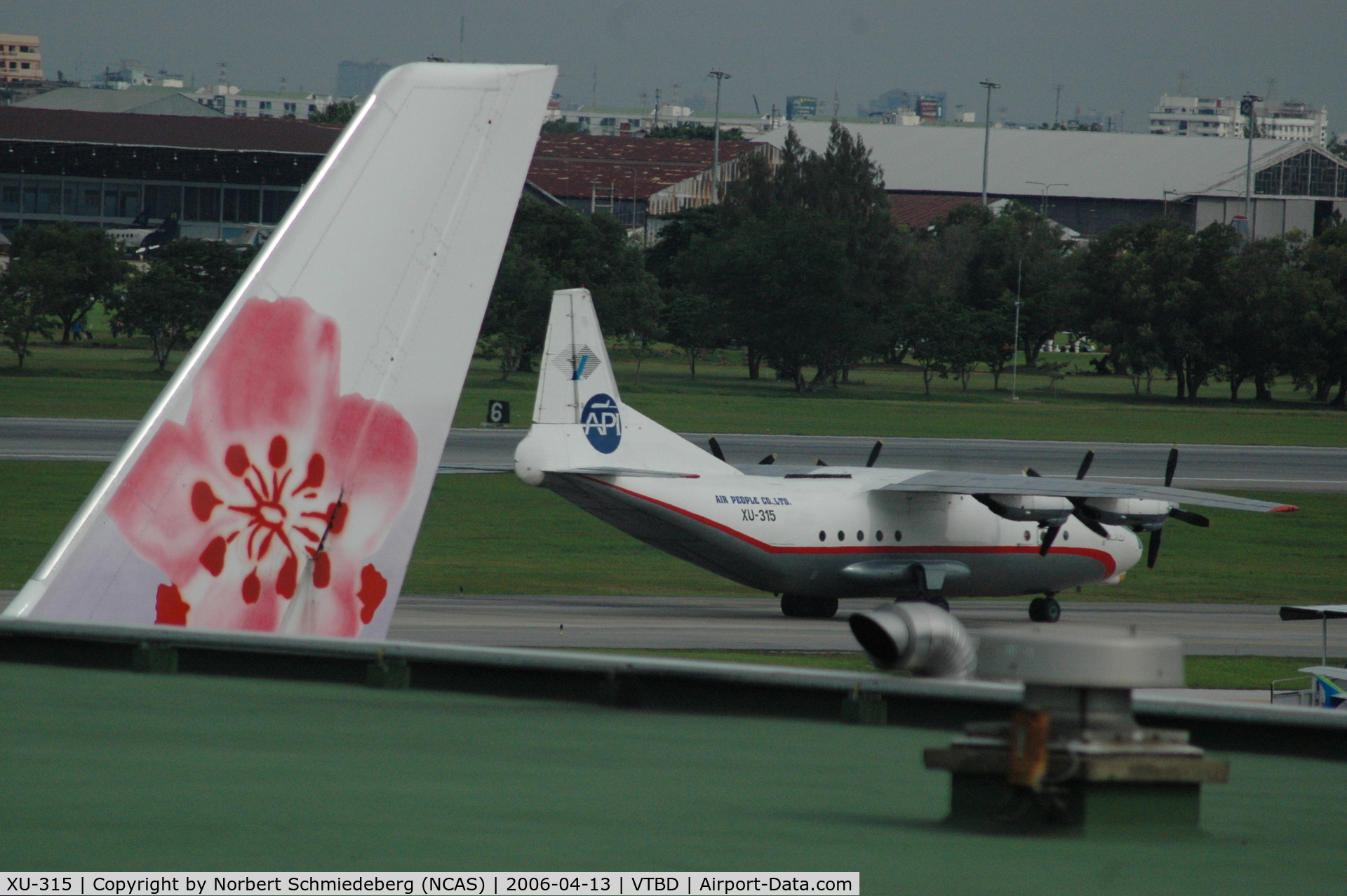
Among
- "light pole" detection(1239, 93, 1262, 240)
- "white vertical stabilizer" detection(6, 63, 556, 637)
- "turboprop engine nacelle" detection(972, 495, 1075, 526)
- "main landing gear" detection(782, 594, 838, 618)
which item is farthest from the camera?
"light pole" detection(1239, 93, 1262, 240)

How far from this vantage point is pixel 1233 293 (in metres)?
127

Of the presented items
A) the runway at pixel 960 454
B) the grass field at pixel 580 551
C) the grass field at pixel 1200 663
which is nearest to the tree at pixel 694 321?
the runway at pixel 960 454

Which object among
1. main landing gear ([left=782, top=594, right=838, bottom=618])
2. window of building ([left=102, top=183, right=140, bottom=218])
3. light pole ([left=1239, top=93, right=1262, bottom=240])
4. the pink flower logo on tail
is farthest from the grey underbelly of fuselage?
light pole ([left=1239, top=93, right=1262, bottom=240])

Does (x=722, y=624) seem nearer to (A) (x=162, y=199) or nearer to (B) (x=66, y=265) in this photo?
(B) (x=66, y=265)

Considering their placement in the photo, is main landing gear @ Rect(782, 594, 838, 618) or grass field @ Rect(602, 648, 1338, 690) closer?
grass field @ Rect(602, 648, 1338, 690)

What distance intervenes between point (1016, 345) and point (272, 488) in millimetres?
120456

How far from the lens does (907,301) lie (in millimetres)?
145125

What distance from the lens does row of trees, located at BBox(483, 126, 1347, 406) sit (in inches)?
4916

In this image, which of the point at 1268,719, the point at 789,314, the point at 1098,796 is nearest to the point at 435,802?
the point at 1098,796

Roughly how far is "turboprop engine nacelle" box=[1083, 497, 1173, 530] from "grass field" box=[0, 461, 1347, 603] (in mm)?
8911

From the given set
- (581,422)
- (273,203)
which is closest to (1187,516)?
(581,422)

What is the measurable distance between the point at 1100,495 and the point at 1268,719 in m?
33.9

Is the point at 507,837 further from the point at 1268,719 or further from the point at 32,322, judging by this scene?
the point at 32,322

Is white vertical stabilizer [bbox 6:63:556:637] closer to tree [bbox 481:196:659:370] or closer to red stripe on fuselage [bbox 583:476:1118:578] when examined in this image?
red stripe on fuselage [bbox 583:476:1118:578]
